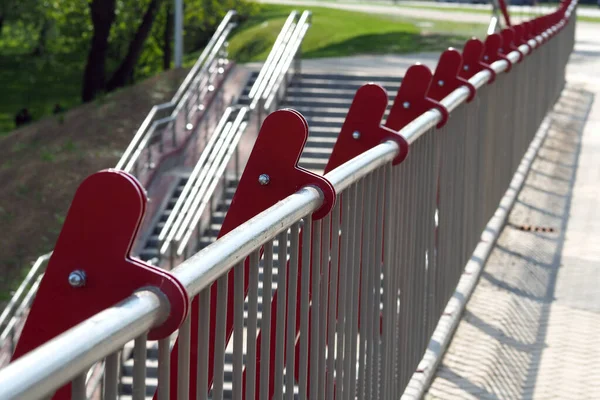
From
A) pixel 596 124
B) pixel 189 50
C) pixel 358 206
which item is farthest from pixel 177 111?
pixel 189 50

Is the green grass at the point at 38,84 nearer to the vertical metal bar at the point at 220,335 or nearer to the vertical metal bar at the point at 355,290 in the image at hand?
the vertical metal bar at the point at 355,290

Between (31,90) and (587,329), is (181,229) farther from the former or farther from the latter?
(31,90)

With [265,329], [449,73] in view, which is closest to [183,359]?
[265,329]

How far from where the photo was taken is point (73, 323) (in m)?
1.89

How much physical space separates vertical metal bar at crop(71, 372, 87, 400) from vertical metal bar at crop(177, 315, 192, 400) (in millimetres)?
388

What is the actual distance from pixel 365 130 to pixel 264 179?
1.15m

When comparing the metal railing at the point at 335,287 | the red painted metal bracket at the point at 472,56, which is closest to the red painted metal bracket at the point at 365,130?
the metal railing at the point at 335,287

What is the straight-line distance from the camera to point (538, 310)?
6242mm

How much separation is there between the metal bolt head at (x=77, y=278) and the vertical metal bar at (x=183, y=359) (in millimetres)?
184

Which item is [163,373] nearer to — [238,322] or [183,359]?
[183,359]

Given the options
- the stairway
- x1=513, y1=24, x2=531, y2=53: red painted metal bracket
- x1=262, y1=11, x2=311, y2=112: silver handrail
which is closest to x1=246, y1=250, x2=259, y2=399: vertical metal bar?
x1=513, y1=24, x2=531, y2=53: red painted metal bracket

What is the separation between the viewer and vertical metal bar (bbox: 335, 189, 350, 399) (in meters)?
3.19

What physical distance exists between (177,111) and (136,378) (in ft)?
69.2

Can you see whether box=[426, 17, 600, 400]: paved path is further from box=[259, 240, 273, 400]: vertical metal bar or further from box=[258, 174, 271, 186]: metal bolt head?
box=[259, 240, 273, 400]: vertical metal bar
